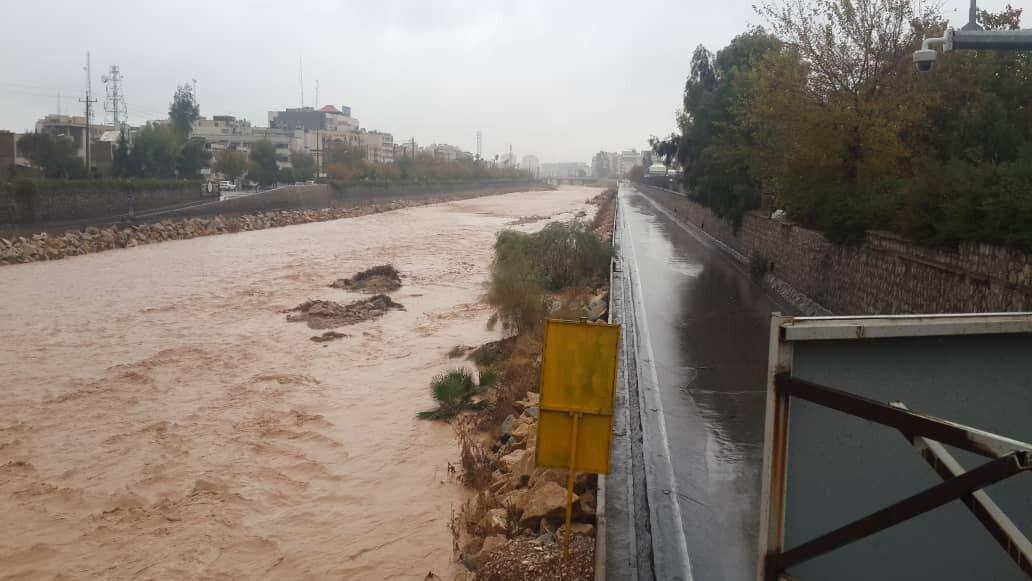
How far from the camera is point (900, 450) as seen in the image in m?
3.17

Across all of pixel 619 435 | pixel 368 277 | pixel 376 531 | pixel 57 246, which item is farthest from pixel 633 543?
pixel 57 246

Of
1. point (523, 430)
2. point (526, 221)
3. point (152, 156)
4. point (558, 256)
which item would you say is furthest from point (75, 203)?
Answer: point (523, 430)

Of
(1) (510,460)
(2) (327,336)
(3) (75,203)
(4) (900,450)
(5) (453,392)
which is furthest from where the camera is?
(3) (75,203)

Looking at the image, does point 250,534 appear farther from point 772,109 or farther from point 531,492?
point 772,109

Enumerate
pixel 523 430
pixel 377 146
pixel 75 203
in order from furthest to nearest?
1. pixel 377 146
2. pixel 75 203
3. pixel 523 430

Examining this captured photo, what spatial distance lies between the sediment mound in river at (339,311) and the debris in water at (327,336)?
1180 millimetres

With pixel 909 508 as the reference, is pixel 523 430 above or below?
below

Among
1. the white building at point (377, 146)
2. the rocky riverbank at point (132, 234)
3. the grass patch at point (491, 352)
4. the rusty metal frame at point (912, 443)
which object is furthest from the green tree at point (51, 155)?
the white building at point (377, 146)

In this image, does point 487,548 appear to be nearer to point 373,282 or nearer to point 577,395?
point 577,395

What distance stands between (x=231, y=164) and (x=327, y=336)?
6931cm

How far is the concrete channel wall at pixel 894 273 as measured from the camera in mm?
9938

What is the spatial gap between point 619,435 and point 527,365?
15.3 feet

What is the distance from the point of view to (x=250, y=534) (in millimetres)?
8562

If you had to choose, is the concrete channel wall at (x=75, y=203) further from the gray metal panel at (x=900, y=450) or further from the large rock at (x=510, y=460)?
the gray metal panel at (x=900, y=450)
